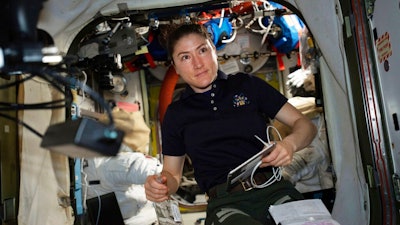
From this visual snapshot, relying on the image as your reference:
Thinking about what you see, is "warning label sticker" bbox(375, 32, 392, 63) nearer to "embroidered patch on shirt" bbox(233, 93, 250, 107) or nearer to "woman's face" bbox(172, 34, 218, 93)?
"embroidered patch on shirt" bbox(233, 93, 250, 107)

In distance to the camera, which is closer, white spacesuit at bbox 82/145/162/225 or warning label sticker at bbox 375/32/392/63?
warning label sticker at bbox 375/32/392/63

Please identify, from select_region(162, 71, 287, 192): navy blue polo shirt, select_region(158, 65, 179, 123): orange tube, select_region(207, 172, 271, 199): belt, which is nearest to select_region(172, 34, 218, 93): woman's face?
select_region(162, 71, 287, 192): navy blue polo shirt

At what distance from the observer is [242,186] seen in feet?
6.20

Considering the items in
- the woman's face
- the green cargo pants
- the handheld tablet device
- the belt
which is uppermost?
the woman's face

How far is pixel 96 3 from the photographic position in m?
2.58

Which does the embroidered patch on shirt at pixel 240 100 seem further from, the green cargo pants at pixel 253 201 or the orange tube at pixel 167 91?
the orange tube at pixel 167 91

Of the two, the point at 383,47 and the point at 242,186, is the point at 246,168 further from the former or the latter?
the point at 383,47

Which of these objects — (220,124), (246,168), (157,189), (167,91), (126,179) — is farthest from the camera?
(167,91)

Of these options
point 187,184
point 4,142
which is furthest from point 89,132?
point 187,184

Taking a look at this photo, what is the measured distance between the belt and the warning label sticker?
877 mm

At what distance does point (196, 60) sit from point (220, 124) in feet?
1.19

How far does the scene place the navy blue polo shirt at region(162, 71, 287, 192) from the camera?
1.96m

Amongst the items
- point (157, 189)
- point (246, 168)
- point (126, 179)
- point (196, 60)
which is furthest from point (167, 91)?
point (246, 168)

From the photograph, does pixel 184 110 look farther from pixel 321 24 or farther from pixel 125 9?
pixel 321 24
